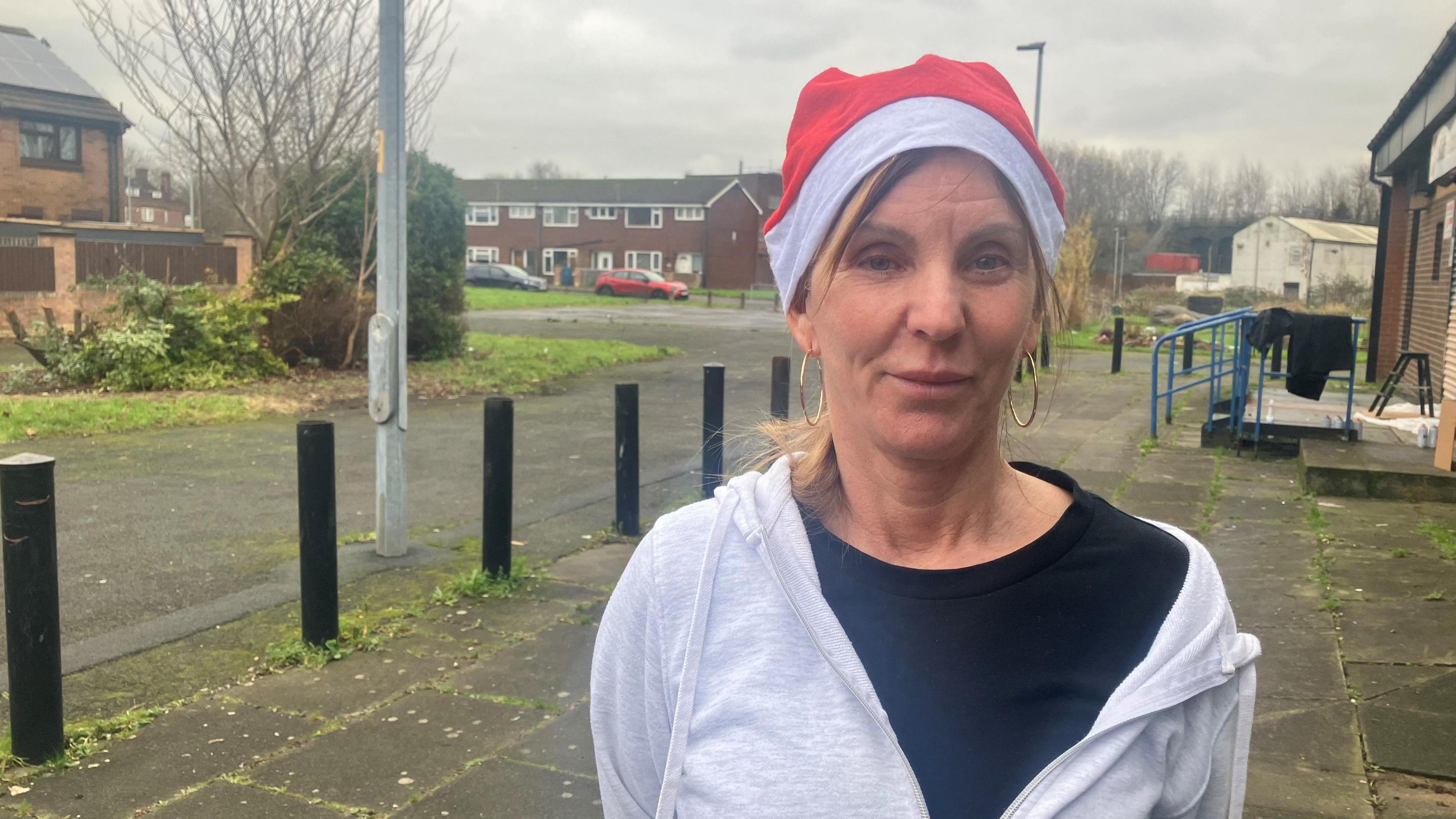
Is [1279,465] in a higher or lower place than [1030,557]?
lower

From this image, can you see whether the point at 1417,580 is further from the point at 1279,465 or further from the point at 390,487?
the point at 390,487

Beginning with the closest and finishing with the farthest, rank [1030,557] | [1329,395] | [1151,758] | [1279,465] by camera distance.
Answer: [1151,758], [1030,557], [1279,465], [1329,395]

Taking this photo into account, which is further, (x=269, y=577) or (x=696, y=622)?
(x=269, y=577)

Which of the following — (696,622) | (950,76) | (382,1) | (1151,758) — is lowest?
(1151,758)

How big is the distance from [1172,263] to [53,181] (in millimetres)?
66732

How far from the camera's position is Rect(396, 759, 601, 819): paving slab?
12.2 ft

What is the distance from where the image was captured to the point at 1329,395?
50.7 feet

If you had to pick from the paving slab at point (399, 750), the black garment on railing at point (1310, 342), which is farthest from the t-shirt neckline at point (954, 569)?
the black garment on railing at point (1310, 342)

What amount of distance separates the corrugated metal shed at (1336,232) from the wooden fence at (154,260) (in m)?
54.4

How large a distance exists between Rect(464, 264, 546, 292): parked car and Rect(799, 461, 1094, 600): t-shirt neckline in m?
57.1

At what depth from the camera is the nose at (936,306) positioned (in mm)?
1466

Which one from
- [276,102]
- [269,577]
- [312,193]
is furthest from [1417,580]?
[312,193]

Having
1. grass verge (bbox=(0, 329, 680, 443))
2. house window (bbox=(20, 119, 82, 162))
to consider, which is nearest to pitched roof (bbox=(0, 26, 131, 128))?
house window (bbox=(20, 119, 82, 162))

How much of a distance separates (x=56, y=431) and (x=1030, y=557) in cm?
1146
